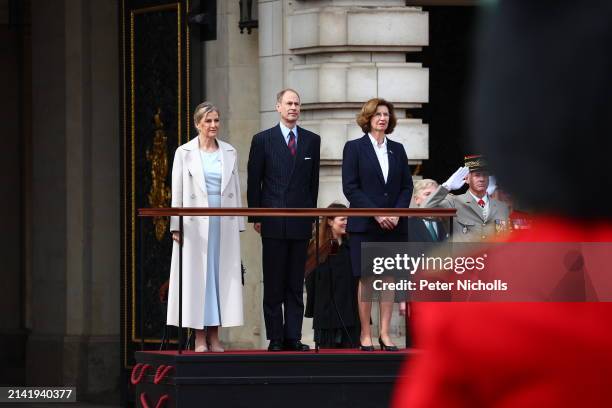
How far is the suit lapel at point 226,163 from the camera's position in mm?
9805

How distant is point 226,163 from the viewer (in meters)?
9.81

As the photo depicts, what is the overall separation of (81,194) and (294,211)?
666 centimetres

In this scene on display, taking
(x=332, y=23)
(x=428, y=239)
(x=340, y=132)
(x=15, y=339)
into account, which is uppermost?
(x=332, y=23)

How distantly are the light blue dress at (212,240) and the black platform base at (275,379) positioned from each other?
10.6 inches

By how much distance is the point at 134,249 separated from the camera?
1434cm

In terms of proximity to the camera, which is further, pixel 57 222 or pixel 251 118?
pixel 57 222

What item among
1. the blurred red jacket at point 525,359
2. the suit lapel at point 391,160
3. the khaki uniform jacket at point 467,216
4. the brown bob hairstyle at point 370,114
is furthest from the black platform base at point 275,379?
the blurred red jacket at point 525,359

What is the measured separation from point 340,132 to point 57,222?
4.85 metres

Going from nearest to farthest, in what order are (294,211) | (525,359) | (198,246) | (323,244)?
(525,359)
(294,211)
(198,246)
(323,244)

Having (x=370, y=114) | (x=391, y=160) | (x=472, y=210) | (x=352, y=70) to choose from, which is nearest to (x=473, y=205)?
(x=472, y=210)

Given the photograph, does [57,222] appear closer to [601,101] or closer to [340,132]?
[340,132]

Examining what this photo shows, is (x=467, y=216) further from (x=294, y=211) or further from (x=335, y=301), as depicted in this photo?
(x=294, y=211)

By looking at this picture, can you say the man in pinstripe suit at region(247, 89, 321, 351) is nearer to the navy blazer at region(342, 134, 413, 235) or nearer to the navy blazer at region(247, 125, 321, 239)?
the navy blazer at region(247, 125, 321, 239)

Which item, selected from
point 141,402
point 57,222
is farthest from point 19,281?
point 141,402
